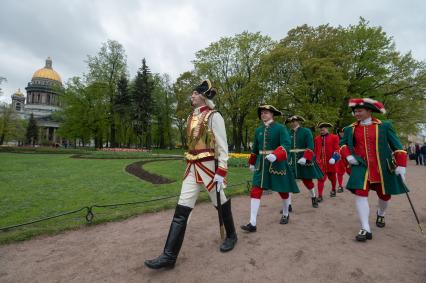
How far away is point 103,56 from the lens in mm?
41469

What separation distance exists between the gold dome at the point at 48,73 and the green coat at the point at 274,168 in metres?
110

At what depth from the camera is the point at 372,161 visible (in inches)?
178

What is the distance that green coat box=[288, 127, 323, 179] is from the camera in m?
6.80

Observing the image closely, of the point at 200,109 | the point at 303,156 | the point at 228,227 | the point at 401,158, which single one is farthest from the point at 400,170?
the point at 200,109

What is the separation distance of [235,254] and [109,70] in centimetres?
4318

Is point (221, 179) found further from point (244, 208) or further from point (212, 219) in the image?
point (244, 208)

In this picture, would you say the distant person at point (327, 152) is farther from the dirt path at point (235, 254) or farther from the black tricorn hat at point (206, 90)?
the black tricorn hat at point (206, 90)

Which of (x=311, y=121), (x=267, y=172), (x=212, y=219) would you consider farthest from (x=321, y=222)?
(x=311, y=121)

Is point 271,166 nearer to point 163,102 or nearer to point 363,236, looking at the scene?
point 363,236

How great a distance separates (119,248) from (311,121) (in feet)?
72.5

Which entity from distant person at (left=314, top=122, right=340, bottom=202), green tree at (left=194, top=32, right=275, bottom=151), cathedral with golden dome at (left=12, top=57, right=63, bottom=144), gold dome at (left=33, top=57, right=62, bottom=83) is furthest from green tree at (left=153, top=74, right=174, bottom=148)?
gold dome at (left=33, top=57, right=62, bottom=83)

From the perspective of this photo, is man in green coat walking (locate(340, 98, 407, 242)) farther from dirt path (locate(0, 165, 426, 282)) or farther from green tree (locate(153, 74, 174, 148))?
green tree (locate(153, 74, 174, 148))

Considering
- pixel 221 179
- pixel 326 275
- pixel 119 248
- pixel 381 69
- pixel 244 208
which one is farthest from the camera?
pixel 381 69

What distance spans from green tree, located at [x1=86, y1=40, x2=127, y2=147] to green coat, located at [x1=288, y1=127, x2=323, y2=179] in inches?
1507
